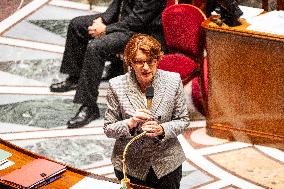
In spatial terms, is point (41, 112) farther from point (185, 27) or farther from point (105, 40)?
point (185, 27)

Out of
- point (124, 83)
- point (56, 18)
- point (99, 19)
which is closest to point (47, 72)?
point (99, 19)

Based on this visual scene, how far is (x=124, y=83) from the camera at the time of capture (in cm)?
320

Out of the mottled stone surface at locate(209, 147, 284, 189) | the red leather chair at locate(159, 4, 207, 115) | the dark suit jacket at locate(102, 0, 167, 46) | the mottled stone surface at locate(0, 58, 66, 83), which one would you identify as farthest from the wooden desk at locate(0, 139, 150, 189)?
the mottled stone surface at locate(0, 58, 66, 83)

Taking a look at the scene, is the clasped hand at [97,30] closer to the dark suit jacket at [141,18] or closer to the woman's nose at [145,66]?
the dark suit jacket at [141,18]

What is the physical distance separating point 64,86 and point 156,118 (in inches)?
103

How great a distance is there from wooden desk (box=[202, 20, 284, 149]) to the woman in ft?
4.51

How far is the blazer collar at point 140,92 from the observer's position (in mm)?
3166

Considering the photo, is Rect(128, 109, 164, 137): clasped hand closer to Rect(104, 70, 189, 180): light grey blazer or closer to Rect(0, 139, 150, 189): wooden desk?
Rect(104, 70, 189, 180): light grey blazer

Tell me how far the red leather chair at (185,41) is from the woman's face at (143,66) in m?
1.71

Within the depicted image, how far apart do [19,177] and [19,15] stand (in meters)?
4.62

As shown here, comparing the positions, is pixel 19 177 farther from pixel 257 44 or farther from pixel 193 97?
pixel 193 97

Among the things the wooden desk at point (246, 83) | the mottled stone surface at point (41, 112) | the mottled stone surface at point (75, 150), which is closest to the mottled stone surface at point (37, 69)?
the mottled stone surface at point (41, 112)

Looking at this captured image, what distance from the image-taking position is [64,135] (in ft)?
16.3

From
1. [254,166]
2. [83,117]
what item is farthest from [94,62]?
[254,166]
